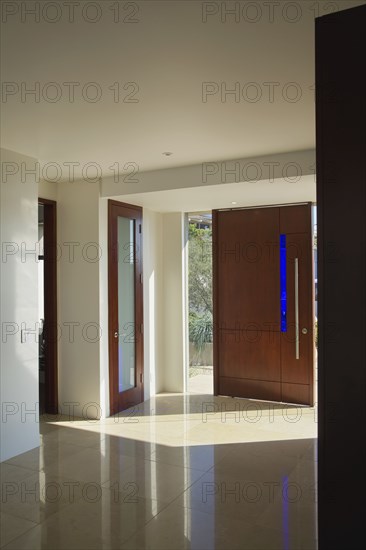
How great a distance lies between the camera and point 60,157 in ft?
14.7

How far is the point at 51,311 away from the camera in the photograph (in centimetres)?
560

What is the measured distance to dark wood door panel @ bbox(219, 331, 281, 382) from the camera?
608 cm

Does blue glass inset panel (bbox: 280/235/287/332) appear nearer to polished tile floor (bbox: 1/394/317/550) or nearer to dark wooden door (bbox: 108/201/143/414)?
polished tile floor (bbox: 1/394/317/550)

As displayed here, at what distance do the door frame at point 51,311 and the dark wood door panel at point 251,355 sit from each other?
89.7 inches

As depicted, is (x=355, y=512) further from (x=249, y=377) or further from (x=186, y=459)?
(x=249, y=377)

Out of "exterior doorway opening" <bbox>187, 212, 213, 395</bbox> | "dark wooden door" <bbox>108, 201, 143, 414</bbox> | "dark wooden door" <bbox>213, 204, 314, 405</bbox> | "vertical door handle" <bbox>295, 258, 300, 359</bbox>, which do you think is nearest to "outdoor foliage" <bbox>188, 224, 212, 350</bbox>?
"exterior doorway opening" <bbox>187, 212, 213, 395</bbox>

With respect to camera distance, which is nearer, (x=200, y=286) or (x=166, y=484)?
(x=166, y=484)

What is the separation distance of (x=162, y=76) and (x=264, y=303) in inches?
154

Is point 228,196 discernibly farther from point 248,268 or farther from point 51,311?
point 51,311

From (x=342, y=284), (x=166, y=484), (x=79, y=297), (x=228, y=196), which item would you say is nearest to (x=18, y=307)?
(x=79, y=297)

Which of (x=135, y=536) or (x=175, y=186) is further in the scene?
(x=175, y=186)

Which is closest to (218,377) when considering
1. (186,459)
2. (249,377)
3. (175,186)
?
(249,377)

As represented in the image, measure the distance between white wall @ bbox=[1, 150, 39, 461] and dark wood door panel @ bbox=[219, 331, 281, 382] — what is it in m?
2.80

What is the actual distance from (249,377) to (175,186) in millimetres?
2877
